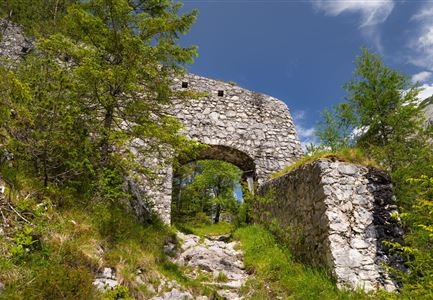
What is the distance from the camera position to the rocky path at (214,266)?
5390 mm

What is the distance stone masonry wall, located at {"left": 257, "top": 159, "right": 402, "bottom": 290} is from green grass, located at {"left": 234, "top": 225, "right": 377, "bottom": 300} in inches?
9.7

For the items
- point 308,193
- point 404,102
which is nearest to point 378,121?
point 404,102

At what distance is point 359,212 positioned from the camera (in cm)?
562

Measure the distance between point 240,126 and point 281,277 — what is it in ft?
23.9

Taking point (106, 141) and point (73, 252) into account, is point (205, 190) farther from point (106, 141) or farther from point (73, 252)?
point (73, 252)

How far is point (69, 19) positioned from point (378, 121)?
937 cm

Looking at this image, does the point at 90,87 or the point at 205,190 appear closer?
the point at 90,87

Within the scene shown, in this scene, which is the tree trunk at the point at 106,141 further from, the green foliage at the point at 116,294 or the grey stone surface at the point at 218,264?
the green foliage at the point at 116,294

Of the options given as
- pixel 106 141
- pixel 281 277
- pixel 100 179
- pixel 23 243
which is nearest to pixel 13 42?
pixel 106 141

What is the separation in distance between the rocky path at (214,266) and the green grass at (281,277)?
26 cm

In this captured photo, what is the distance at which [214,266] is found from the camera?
21.5 ft

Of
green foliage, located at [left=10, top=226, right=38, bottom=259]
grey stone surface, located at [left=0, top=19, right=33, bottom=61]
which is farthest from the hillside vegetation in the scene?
grey stone surface, located at [left=0, top=19, right=33, bottom=61]

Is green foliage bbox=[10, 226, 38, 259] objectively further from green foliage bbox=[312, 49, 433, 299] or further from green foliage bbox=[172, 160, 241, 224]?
green foliage bbox=[172, 160, 241, 224]

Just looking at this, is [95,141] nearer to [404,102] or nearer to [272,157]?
[272,157]
